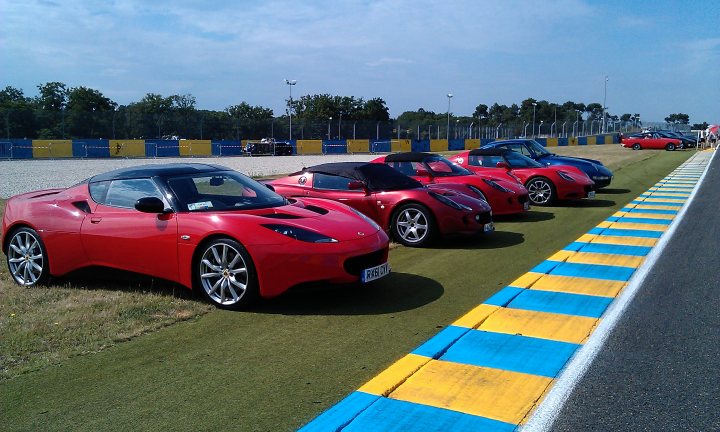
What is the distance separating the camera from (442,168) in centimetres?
1130

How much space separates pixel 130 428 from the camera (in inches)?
129

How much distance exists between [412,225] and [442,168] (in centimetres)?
285

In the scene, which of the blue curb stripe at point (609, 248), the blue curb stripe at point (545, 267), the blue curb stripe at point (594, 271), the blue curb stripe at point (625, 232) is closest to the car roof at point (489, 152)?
the blue curb stripe at point (625, 232)

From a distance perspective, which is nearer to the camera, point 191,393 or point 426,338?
point 191,393

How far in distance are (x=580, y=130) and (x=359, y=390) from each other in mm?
79807

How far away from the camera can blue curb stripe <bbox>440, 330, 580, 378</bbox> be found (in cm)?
420

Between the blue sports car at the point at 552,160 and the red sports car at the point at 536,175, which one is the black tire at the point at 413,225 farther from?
the blue sports car at the point at 552,160

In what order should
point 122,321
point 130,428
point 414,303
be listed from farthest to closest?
point 414,303, point 122,321, point 130,428

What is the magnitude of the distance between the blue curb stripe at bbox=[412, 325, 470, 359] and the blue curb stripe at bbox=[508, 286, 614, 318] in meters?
0.95

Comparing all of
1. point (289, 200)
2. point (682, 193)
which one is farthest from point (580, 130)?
point (289, 200)

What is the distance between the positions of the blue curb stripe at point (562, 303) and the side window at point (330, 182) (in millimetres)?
3594

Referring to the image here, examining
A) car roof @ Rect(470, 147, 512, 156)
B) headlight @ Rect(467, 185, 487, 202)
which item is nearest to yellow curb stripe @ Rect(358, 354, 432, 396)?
headlight @ Rect(467, 185, 487, 202)

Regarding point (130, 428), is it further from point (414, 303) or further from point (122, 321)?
point (414, 303)

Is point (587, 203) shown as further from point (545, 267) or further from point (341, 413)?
point (341, 413)
